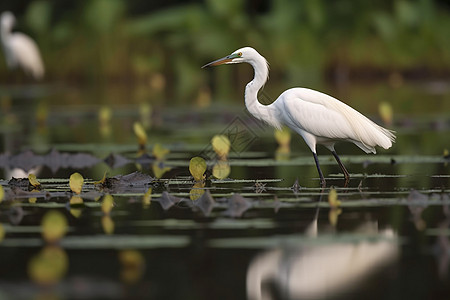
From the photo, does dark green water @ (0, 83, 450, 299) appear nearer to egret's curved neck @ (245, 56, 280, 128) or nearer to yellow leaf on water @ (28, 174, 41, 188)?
yellow leaf on water @ (28, 174, 41, 188)

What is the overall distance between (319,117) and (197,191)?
160cm

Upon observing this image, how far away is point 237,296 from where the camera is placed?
192 inches

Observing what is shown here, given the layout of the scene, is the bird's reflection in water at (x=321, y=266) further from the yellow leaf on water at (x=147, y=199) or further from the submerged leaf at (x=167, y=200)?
the yellow leaf on water at (x=147, y=199)

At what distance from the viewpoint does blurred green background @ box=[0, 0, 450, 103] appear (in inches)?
1271

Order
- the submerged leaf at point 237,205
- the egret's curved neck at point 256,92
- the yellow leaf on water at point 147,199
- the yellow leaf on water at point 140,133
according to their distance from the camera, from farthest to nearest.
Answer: the yellow leaf on water at point 140,133
the egret's curved neck at point 256,92
the yellow leaf on water at point 147,199
the submerged leaf at point 237,205

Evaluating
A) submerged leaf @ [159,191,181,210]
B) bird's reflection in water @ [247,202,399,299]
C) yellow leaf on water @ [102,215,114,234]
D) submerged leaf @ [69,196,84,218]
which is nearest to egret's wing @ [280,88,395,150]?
submerged leaf @ [159,191,181,210]

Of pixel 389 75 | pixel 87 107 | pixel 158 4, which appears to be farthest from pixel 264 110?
pixel 158 4

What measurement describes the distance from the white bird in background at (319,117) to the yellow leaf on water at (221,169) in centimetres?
77

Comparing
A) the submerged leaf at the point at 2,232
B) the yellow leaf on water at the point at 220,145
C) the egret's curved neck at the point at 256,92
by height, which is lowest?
the submerged leaf at the point at 2,232

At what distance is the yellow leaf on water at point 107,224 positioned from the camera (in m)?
6.65

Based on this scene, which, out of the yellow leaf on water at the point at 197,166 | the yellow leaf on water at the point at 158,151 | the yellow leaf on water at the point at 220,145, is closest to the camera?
the yellow leaf on water at the point at 197,166

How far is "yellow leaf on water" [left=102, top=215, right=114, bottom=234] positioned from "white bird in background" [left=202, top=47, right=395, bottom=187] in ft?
9.33

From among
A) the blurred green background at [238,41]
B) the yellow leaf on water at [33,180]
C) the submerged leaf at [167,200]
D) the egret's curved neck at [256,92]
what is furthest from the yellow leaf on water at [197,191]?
the blurred green background at [238,41]

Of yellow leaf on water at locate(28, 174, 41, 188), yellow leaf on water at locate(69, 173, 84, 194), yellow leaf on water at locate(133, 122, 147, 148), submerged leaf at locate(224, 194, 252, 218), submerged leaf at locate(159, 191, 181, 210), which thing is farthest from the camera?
yellow leaf on water at locate(133, 122, 147, 148)
